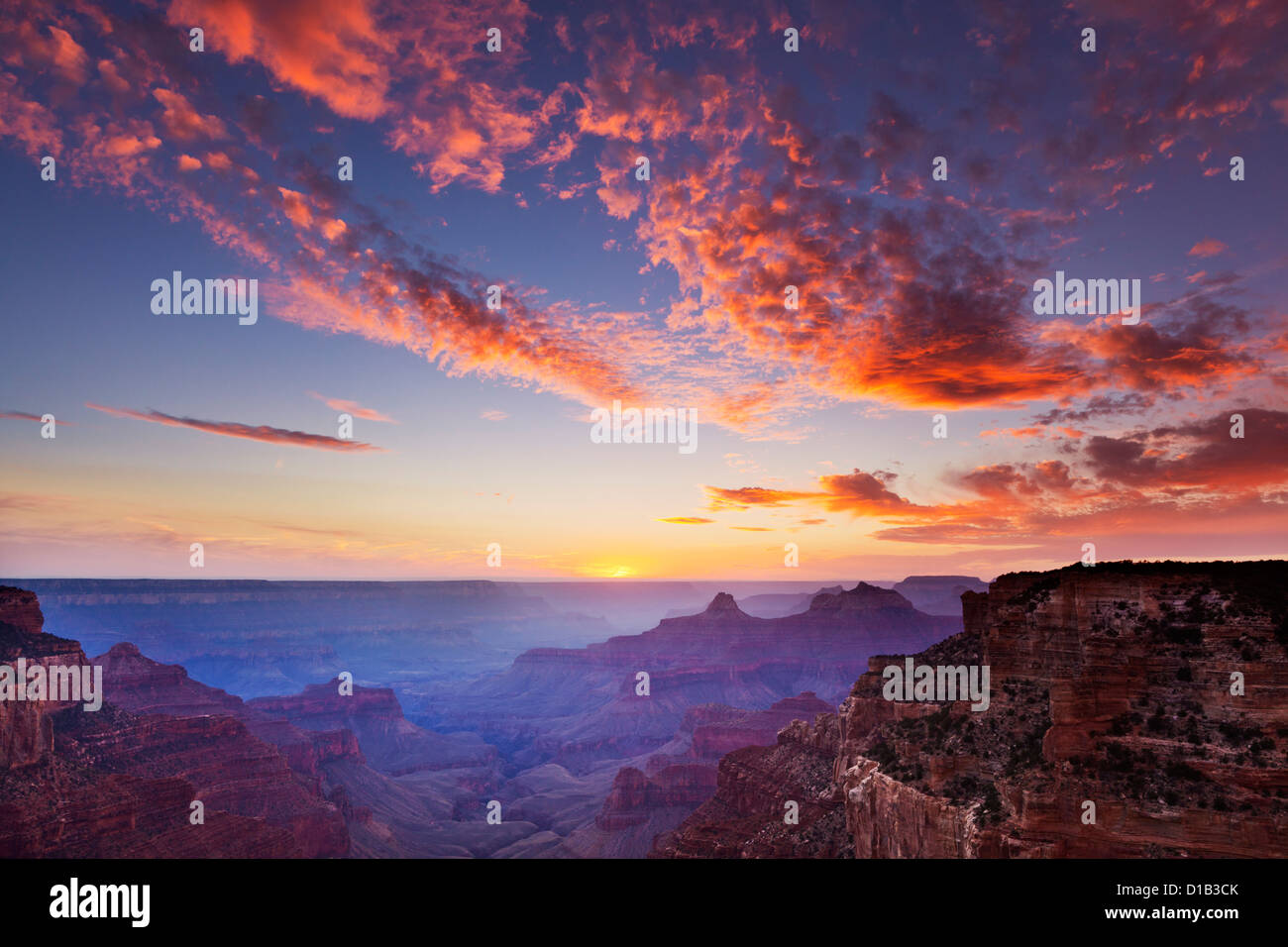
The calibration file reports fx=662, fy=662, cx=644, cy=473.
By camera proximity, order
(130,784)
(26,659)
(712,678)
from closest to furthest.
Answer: (130,784) → (26,659) → (712,678)

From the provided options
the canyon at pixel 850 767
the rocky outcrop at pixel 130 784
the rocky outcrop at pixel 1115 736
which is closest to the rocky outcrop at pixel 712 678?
the canyon at pixel 850 767

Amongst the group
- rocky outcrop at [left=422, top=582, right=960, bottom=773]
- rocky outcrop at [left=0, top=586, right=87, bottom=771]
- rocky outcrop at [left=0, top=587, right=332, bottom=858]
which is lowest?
rocky outcrop at [left=422, top=582, right=960, bottom=773]

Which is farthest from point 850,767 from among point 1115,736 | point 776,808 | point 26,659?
point 26,659

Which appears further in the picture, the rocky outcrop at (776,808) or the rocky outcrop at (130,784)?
the rocky outcrop at (130,784)

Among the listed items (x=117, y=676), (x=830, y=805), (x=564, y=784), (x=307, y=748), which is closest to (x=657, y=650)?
(x=564, y=784)

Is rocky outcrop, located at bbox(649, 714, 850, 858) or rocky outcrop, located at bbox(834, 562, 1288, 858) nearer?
rocky outcrop, located at bbox(834, 562, 1288, 858)

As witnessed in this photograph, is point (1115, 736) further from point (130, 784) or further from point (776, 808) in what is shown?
point (130, 784)

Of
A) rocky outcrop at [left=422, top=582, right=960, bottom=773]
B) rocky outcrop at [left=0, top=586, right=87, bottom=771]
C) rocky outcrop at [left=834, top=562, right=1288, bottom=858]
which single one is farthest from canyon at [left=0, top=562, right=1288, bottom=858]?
rocky outcrop at [left=422, top=582, right=960, bottom=773]

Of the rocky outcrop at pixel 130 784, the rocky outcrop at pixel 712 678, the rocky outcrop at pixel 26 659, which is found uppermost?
the rocky outcrop at pixel 26 659

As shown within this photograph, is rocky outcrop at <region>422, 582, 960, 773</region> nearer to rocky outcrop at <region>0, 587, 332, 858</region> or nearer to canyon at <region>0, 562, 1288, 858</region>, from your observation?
canyon at <region>0, 562, 1288, 858</region>

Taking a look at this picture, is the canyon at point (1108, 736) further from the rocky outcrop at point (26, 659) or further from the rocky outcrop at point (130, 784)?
the rocky outcrop at point (26, 659)

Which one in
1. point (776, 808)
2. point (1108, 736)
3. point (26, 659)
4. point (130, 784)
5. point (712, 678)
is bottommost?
point (712, 678)
